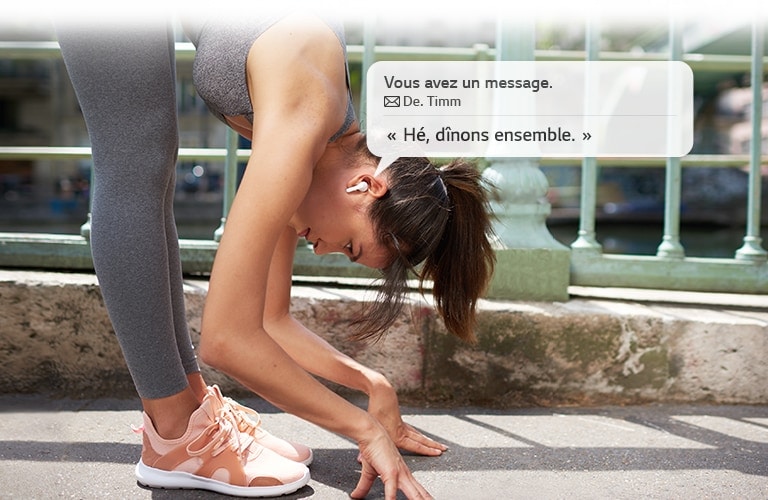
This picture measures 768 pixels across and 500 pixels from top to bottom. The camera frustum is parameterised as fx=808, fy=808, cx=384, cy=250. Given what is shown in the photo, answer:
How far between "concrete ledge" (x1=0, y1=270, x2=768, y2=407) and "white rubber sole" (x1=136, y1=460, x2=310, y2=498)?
69 centimetres

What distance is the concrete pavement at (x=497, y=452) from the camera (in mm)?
1636

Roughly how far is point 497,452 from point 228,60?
42.6 inches

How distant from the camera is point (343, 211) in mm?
1476

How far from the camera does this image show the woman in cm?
129

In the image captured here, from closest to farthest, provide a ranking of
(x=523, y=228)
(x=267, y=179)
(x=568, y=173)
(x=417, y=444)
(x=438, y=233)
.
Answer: (x=267, y=179) < (x=438, y=233) < (x=417, y=444) < (x=523, y=228) < (x=568, y=173)

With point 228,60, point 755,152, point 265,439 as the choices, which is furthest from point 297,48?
point 755,152

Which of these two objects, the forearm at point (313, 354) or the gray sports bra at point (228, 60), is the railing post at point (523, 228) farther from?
the gray sports bra at point (228, 60)

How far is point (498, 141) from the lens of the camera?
8.09ft

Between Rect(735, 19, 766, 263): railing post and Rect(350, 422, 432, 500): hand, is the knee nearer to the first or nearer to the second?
Rect(350, 422, 432, 500): hand

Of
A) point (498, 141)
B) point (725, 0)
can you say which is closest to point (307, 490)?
point (498, 141)

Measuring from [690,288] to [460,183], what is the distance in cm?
130

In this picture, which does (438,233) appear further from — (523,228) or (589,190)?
(589,190)

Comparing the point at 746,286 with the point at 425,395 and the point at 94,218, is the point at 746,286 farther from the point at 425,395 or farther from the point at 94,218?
the point at 94,218

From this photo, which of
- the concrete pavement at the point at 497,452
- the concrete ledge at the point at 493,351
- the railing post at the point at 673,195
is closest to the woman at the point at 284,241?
the concrete pavement at the point at 497,452
